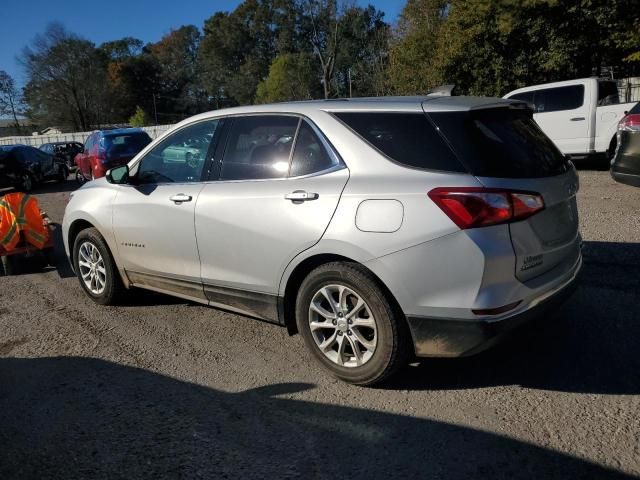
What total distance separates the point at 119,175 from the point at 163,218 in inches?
32.3

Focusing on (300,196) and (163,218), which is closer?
(300,196)

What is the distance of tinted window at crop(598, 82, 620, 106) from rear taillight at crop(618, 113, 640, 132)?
15.5ft

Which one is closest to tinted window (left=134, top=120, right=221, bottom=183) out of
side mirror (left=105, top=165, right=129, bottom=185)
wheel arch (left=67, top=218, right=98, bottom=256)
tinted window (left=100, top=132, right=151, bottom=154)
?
side mirror (left=105, top=165, right=129, bottom=185)

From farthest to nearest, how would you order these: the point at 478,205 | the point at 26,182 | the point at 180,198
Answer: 1. the point at 26,182
2. the point at 180,198
3. the point at 478,205

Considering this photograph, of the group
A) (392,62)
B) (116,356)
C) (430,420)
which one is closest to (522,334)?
(430,420)

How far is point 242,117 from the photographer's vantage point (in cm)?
413

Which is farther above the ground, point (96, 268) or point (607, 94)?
point (607, 94)

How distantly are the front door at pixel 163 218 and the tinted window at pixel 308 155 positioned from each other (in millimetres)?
902

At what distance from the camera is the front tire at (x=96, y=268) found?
5.07 metres

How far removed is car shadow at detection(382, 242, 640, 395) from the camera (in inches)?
133

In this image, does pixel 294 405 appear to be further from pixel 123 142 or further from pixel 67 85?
pixel 67 85

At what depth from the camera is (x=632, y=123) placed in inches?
293

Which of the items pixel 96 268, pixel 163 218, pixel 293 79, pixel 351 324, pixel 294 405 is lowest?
pixel 294 405

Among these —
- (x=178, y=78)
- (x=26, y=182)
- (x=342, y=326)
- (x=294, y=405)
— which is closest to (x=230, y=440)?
(x=294, y=405)
